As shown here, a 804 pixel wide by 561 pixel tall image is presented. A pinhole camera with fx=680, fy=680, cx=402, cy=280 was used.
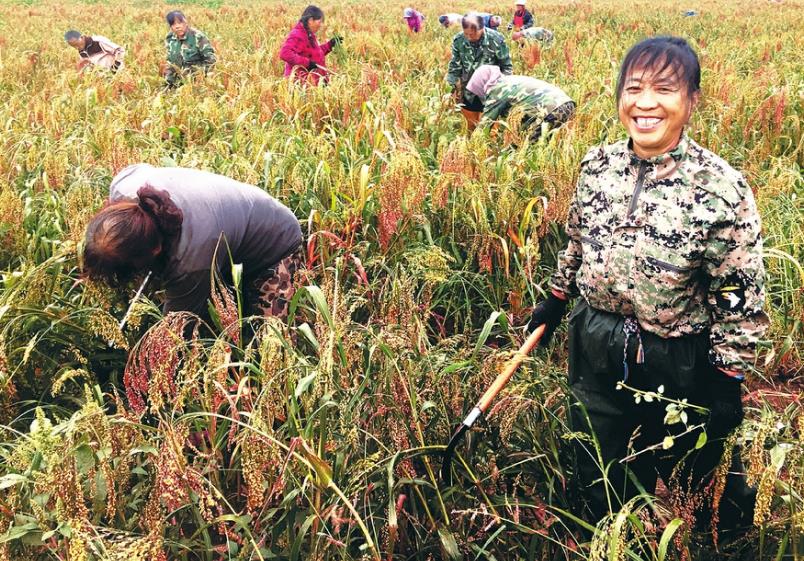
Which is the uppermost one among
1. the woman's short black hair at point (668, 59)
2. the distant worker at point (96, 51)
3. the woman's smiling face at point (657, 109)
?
the woman's short black hair at point (668, 59)

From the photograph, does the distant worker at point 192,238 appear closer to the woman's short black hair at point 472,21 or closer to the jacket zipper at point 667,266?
the jacket zipper at point 667,266

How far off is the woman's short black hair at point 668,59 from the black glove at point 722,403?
67 cm

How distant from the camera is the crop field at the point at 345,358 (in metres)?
1.58

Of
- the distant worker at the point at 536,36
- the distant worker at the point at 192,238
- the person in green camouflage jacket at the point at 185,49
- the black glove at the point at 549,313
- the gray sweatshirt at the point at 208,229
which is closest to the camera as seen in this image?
the black glove at the point at 549,313

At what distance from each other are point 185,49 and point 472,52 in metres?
2.98

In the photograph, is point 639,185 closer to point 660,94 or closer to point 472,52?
point 660,94

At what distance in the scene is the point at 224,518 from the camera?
62.9 inches

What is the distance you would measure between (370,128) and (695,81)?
2687 millimetres

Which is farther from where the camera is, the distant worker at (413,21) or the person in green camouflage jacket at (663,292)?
the distant worker at (413,21)

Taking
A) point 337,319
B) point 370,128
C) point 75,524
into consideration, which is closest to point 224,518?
point 75,524

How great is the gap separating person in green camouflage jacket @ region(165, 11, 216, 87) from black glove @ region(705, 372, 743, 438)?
6063 millimetres

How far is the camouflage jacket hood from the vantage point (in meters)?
1.49

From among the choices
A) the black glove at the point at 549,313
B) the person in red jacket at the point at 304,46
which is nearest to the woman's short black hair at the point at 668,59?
the black glove at the point at 549,313

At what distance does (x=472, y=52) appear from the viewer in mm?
5570
